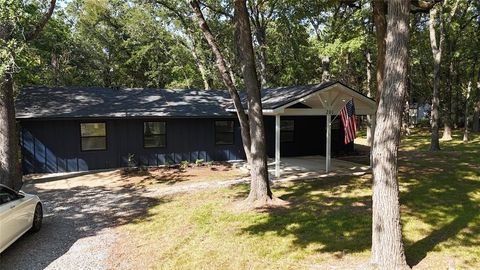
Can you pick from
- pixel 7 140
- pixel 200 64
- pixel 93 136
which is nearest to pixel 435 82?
pixel 200 64

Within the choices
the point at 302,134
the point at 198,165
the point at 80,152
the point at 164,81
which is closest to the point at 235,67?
the point at 164,81

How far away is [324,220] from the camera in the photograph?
875cm

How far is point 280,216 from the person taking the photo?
9117 mm

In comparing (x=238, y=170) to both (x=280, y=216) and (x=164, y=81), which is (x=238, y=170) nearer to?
(x=280, y=216)

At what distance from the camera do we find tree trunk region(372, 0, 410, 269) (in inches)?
223

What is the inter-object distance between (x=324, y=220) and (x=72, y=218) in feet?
21.1

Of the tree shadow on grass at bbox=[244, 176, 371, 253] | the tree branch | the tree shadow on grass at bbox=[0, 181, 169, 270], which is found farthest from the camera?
the tree branch

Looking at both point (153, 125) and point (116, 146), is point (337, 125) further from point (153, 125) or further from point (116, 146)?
point (116, 146)

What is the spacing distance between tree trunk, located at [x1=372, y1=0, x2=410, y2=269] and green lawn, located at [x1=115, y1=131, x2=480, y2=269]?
2.07 ft

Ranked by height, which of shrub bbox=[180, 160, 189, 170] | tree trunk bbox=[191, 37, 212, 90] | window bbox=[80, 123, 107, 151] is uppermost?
tree trunk bbox=[191, 37, 212, 90]

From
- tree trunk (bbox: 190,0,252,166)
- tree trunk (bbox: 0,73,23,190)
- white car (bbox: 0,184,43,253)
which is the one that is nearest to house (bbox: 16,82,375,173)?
tree trunk (bbox: 0,73,23,190)

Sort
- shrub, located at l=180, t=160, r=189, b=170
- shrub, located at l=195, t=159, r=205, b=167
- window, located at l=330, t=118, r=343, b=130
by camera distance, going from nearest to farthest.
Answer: shrub, located at l=180, t=160, r=189, b=170 < shrub, located at l=195, t=159, r=205, b=167 < window, located at l=330, t=118, r=343, b=130

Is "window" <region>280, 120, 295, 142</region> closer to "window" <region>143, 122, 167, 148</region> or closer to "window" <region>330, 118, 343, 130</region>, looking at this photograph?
"window" <region>330, 118, 343, 130</region>

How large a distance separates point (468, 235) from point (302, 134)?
12.7 metres
